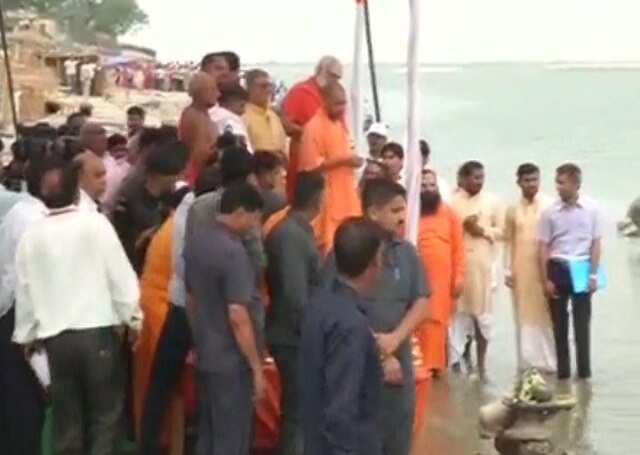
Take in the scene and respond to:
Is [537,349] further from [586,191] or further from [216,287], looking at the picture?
[586,191]

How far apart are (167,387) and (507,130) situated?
72.6 meters

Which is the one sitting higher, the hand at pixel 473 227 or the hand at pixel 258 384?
the hand at pixel 258 384

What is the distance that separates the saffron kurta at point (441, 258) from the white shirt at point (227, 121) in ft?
4.43

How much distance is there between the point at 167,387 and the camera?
9.21 m

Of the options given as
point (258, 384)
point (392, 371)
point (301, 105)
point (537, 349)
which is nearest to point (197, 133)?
point (301, 105)

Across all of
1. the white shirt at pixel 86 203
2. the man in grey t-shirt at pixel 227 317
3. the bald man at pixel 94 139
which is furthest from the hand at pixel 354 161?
the man in grey t-shirt at pixel 227 317

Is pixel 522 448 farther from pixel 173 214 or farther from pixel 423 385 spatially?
pixel 173 214

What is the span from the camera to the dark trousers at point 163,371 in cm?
901

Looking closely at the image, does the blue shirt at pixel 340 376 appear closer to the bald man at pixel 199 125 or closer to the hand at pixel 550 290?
the bald man at pixel 199 125

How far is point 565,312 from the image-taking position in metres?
13.8

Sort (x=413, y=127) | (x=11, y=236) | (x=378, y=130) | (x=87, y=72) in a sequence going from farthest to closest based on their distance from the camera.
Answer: (x=87, y=72) → (x=378, y=130) → (x=413, y=127) → (x=11, y=236)

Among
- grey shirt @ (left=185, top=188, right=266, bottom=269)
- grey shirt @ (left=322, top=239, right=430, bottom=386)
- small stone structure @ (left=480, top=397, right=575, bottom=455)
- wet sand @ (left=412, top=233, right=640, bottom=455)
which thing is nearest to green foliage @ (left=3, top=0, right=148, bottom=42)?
wet sand @ (left=412, top=233, right=640, bottom=455)

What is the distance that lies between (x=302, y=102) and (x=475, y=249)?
3285 millimetres

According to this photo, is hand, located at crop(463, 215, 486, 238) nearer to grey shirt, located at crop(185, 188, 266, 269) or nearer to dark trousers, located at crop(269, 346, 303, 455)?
dark trousers, located at crop(269, 346, 303, 455)
